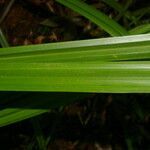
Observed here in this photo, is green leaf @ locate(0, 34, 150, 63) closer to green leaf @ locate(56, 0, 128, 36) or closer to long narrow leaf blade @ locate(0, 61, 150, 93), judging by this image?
long narrow leaf blade @ locate(0, 61, 150, 93)

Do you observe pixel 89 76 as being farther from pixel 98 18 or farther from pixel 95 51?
pixel 98 18

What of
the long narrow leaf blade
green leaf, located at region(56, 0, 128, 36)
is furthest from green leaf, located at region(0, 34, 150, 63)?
green leaf, located at region(56, 0, 128, 36)

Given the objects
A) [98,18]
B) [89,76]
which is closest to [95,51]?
[89,76]

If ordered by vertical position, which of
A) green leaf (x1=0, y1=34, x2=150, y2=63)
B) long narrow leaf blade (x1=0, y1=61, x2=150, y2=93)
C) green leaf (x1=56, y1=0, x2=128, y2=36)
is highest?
green leaf (x1=56, y1=0, x2=128, y2=36)

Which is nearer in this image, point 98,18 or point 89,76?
point 89,76

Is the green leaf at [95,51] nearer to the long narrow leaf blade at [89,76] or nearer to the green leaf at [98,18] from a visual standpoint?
the long narrow leaf blade at [89,76]

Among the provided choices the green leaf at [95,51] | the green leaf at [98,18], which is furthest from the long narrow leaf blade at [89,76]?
the green leaf at [98,18]

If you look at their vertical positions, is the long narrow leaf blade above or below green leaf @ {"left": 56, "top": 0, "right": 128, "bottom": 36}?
below

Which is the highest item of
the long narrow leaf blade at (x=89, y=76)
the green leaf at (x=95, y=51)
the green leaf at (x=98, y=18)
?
the green leaf at (x=98, y=18)

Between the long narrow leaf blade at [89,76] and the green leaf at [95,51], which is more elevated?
the green leaf at [95,51]
